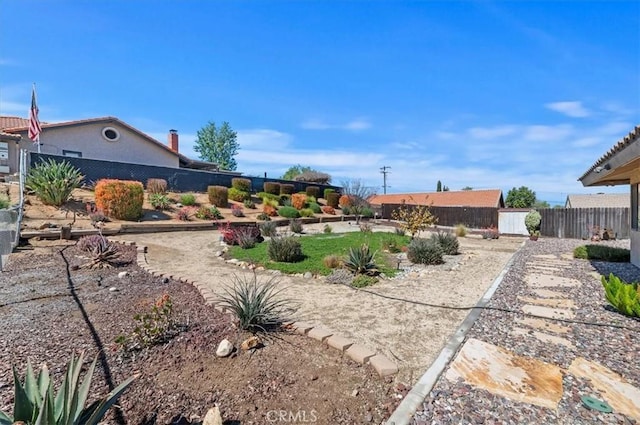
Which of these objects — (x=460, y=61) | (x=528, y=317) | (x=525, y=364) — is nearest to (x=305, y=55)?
(x=460, y=61)

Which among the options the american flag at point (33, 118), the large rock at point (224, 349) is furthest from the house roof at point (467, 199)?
the large rock at point (224, 349)

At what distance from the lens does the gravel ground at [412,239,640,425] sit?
7.03 feet

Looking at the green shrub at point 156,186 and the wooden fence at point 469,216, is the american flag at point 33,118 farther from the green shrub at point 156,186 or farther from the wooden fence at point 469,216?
the wooden fence at point 469,216

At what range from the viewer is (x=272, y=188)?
21.3 m

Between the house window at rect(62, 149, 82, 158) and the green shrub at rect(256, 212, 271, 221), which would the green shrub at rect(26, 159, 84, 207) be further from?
the house window at rect(62, 149, 82, 158)

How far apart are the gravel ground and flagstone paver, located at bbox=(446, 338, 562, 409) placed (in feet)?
0.26

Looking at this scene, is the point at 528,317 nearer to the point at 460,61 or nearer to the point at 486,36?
the point at 486,36

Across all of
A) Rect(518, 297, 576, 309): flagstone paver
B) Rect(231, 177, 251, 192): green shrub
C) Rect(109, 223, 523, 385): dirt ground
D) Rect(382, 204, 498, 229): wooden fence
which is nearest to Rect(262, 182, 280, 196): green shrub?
Rect(231, 177, 251, 192): green shrub

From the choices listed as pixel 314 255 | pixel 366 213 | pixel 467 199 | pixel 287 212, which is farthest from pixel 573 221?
pixel 314 255

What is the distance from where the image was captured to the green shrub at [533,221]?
17.0 meters

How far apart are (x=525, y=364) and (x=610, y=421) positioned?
762 mm

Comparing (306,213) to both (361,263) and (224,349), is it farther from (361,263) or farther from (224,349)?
(224,349)

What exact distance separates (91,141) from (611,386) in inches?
929
